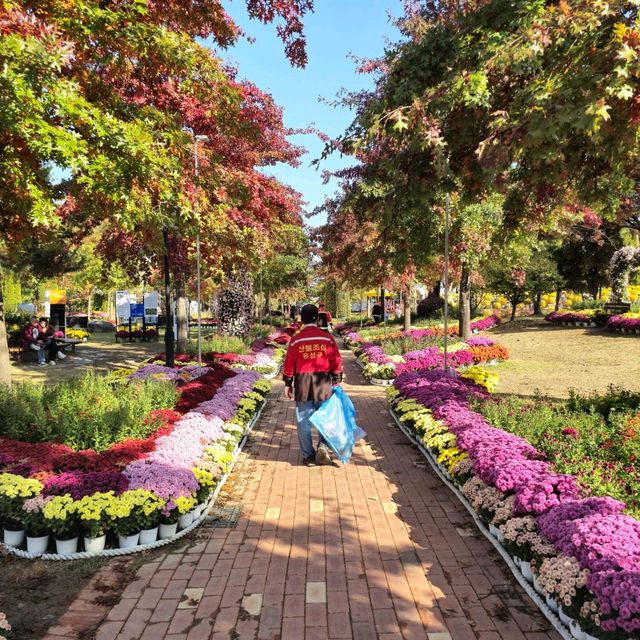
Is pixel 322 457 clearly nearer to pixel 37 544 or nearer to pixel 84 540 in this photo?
pixel 84 540

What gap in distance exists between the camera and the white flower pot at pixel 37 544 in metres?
3.95

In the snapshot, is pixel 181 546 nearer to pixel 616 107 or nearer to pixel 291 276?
pixel 616 107

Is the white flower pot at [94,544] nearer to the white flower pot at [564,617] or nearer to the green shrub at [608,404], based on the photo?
the white flower pot at [564,617]

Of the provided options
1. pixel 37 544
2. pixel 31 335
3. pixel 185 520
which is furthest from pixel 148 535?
pixel 31 335

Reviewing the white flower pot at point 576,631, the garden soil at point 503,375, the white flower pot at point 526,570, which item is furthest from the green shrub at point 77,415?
the white flower pot at point 576,631

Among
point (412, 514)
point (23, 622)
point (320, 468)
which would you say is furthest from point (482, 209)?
point (23, 622)

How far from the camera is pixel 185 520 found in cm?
446

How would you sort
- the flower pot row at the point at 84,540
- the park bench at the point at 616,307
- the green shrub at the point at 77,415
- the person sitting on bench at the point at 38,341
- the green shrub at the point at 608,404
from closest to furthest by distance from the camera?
the flower pot row at the point at 84,540
the green shrub at the point at 77,415
the green shrub at the point at 608,404
the person sitting on bench at the point at 38,341
the park bench at the point at 616,307

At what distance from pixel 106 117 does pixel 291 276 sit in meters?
28.4

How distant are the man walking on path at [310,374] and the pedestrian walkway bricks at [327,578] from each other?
76 centimetres

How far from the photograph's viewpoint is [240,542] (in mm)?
4242

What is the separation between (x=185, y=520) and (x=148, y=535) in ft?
1.27

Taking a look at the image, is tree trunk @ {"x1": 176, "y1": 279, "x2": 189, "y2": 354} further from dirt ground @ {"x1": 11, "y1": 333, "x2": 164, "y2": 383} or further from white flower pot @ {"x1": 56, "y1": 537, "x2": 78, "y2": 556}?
white flower pot @ {"x1": 56, "y1": 537, "x2": 78, "y2": 556}

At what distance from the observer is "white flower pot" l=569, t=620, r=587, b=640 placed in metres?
2.77
